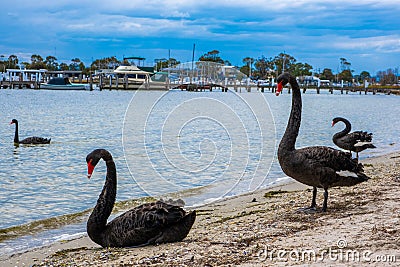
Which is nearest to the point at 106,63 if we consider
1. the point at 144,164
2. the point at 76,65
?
the point at 76,65

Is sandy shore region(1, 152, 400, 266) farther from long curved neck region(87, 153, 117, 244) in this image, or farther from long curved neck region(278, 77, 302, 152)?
long curved neck region(278, 77, 302, 152)

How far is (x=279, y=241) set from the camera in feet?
18.1

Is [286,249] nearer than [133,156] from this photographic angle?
Yes

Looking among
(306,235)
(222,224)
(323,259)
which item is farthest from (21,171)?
(323,259)

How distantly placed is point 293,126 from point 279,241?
2.43 m

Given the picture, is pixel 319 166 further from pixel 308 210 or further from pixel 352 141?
pixel 352 141

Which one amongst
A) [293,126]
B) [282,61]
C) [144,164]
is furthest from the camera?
[282,61]

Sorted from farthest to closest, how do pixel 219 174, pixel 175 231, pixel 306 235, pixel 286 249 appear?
pixel 219 174
pixel 175 231
pixel 306 235
pixel 286 249

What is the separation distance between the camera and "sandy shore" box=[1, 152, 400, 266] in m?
4.76

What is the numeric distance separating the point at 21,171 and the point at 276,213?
9109mm

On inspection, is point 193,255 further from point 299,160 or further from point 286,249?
point 299,160

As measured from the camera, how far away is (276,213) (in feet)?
24.6

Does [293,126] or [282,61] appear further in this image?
[282,61]

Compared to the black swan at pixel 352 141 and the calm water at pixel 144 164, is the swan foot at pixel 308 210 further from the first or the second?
the black swan at pixel 352 141
